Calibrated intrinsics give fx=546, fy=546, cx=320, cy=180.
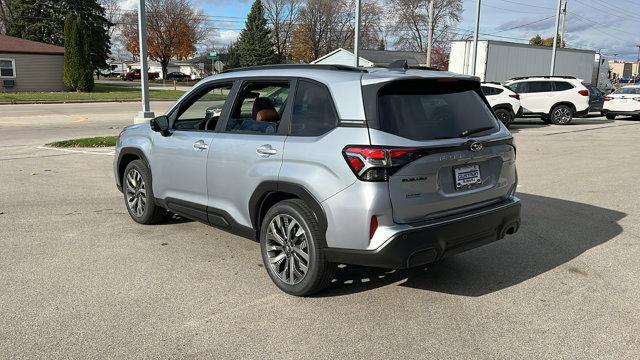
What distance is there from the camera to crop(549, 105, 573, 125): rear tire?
21.4 metres

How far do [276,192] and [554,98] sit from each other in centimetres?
1973

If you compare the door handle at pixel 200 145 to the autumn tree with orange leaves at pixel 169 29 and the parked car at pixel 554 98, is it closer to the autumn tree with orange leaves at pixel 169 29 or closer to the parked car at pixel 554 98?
the parked car at pixel 554 98

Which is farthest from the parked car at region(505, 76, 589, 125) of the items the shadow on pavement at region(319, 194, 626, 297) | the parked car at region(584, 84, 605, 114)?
the shadow on pavement at region(319, 194, 626, 297)

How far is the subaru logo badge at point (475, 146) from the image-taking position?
159 inches

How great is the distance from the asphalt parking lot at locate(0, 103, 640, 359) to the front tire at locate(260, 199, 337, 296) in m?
0.13

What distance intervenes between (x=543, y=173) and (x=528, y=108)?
12.5 m

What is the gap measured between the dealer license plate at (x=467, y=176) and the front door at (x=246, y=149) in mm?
1321

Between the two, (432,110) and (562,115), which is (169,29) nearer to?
(562,115)

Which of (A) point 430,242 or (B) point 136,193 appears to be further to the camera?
(B) point 136,193

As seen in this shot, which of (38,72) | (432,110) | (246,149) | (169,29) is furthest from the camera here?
(169,29)

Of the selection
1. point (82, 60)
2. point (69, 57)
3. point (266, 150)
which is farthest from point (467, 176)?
point (69, 57)

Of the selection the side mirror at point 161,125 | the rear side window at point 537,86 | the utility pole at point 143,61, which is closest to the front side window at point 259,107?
the side mirror at point 161,125

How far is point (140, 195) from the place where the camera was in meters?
6.06

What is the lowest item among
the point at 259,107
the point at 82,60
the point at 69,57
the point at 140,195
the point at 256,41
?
the point at 140,195
